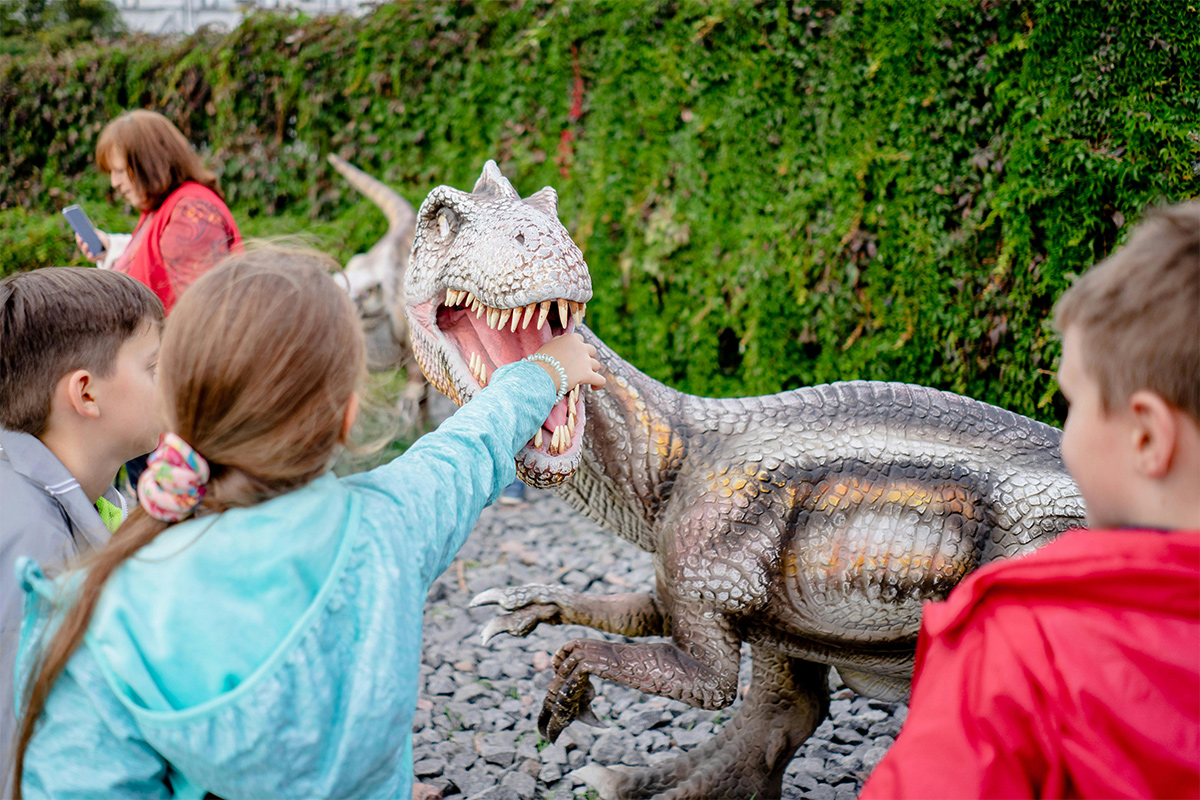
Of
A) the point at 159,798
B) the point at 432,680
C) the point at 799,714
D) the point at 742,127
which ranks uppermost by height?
the point at 742,127

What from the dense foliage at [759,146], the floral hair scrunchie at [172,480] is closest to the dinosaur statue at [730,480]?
the floral hair scrunchie at [172,480]

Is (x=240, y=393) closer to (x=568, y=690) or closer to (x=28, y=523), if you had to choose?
(x=28, y=523)

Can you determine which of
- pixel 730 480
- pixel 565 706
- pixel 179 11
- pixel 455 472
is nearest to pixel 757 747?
pixel 565 706

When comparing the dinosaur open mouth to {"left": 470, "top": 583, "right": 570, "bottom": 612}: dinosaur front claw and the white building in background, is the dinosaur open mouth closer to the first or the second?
{"left": 470, "top": 583, "right": 570, "bottom": 612}: dinosaur front claw

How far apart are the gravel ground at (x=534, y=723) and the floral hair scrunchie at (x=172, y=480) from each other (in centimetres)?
180

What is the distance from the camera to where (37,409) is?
1.55 meters

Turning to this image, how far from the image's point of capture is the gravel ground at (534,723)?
2669mm

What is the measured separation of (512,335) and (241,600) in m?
0.87

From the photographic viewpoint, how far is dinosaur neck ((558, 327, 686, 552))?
198 centimetres

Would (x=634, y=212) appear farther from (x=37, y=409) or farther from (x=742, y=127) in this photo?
(x=37, y=409)

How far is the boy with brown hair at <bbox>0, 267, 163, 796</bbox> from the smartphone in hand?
6.97ft

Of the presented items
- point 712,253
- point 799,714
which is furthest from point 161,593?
point 712,253

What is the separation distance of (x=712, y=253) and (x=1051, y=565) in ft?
13.1

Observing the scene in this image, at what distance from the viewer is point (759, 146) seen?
4625 mm
